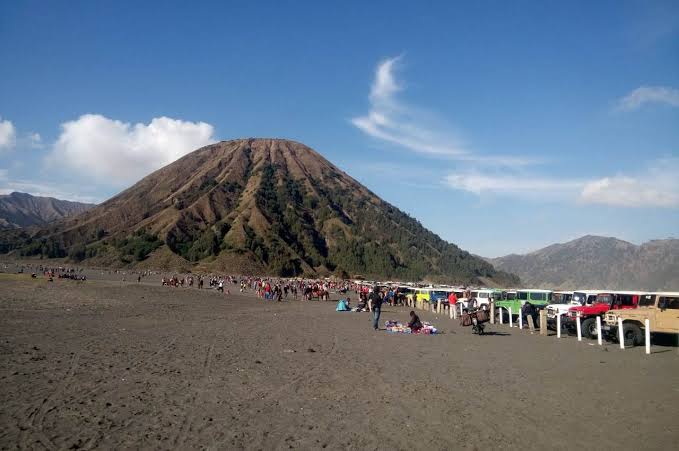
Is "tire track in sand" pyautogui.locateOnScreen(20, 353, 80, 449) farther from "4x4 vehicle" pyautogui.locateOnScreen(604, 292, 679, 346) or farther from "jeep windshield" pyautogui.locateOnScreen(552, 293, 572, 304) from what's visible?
"jeep windshield" pyautogui.locateOnScreen(552, 293, 572, 304)

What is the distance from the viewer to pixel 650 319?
1845 cm

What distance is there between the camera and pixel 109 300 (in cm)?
3275

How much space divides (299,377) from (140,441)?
4.85 m

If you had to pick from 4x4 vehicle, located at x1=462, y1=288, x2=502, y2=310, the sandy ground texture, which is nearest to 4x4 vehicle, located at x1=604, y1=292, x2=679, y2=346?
the sandy ground texture

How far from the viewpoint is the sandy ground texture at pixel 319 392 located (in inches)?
275

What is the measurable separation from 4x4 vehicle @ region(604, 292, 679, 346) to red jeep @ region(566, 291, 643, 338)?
1664mm

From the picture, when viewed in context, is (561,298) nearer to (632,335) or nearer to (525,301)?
(525,301)

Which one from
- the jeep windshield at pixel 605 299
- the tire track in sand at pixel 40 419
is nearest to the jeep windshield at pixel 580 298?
the jeep windshield at pixel 605 299

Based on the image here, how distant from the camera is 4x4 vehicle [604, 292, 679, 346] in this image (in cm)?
1814

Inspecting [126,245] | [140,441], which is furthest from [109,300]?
[126,245]

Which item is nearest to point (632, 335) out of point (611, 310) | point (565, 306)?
point (611, 310)

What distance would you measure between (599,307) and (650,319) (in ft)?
10.3

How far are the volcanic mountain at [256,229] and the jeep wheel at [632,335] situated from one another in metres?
92.1

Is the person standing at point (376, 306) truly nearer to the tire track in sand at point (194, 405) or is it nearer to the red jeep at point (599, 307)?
the red jeep at point (599, 307)
